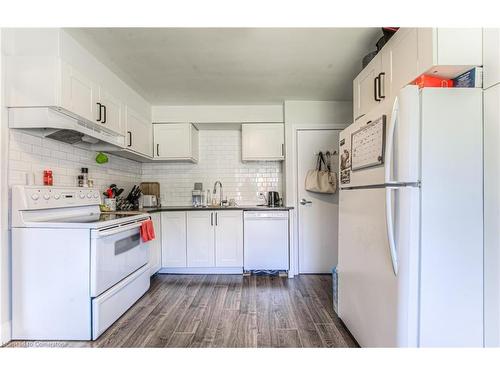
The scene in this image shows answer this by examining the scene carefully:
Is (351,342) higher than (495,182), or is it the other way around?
(495,182)

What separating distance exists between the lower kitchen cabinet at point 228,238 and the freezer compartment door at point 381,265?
161 centimetres

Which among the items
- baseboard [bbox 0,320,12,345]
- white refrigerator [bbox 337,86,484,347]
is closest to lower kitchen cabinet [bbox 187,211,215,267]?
baseboard [bbox 0,320,12,345]

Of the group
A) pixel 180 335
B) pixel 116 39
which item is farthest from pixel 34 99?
pixel 180 335

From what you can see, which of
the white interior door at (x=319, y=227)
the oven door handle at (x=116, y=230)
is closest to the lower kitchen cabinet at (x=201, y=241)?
the oven door handle at (x=116, y=230)

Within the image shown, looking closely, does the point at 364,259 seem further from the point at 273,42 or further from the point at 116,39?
the point at 116,39

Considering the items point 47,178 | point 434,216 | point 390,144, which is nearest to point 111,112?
point 47,178

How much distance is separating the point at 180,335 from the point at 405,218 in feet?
5.70

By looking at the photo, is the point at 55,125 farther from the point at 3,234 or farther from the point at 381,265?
the point at 381,265

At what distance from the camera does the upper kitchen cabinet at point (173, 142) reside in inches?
135

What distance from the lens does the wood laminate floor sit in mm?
1751

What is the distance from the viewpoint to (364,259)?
1544 millimetres

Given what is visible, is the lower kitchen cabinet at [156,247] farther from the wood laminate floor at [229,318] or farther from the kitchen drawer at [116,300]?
the kitchen drawer at [116,300]

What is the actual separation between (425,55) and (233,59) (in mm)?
1516

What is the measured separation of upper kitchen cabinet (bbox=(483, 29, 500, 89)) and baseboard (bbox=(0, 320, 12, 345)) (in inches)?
128
